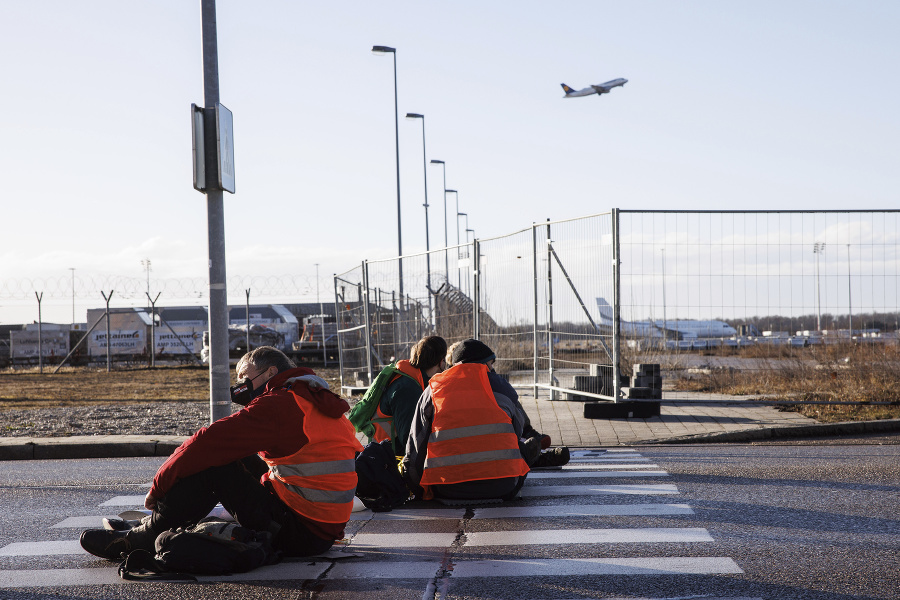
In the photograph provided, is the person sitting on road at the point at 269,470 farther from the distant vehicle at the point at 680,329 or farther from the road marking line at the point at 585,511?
the distant vehicle at the point at 680,329

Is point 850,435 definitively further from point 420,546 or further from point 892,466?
point 420,546

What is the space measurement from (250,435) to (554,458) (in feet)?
14.8

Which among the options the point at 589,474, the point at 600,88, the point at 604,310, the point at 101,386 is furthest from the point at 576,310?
the point at 600,88

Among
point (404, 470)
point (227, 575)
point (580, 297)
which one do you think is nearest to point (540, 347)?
point (580, 297)

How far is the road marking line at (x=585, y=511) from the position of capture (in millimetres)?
6609

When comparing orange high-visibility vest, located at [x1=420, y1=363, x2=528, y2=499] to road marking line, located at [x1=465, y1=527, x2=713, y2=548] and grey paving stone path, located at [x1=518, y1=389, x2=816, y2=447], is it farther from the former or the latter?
grey paving stone path, located at [x1=518, y1=389, x2=816, y2=447]

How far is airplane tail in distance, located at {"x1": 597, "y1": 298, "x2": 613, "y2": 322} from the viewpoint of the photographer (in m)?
12.8

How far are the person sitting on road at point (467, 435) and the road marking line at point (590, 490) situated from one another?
2.62ft

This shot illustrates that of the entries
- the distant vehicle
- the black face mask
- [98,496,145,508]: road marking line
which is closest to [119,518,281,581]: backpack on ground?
the black face mask

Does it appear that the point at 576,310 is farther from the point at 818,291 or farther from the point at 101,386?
the point at 101,386

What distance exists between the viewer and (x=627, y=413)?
12648 millimetres

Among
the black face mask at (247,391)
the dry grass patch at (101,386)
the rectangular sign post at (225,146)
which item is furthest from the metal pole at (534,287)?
the black face mask at (247,391)

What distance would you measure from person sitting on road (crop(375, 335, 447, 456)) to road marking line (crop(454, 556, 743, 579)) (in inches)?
95.1

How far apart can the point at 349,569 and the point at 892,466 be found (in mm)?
5897
